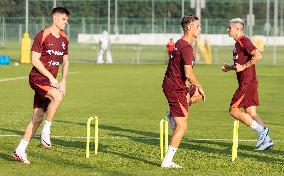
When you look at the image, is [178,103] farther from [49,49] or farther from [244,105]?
[244,105]

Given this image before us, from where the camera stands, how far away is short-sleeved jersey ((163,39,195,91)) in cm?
1241

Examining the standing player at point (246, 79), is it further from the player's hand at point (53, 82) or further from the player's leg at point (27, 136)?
the player's leg at point (27, 136)

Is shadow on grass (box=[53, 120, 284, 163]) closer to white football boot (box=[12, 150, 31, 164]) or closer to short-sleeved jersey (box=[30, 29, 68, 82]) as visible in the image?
short-sleeved jersey (box=[30, 29, 68, 82])

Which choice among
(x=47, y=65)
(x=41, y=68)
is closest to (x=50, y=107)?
(x=47, y=65)

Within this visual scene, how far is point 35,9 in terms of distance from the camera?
6122 centimetres

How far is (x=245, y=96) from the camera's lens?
15148mm

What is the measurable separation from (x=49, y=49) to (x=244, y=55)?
10.8 ft

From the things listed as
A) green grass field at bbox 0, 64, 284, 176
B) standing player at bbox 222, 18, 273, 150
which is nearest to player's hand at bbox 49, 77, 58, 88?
green grass field at bbox 0, 64, 284, 176

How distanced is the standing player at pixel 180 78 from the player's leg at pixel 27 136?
193 cm

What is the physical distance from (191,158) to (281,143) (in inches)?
114

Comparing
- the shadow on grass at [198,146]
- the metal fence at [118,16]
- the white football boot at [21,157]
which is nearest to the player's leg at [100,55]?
the metal fence at [118,16]

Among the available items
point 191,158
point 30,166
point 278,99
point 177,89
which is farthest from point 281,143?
point 278,99

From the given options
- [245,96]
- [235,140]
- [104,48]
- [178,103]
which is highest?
[178,103]

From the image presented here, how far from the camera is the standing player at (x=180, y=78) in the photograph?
12406 millimetres
